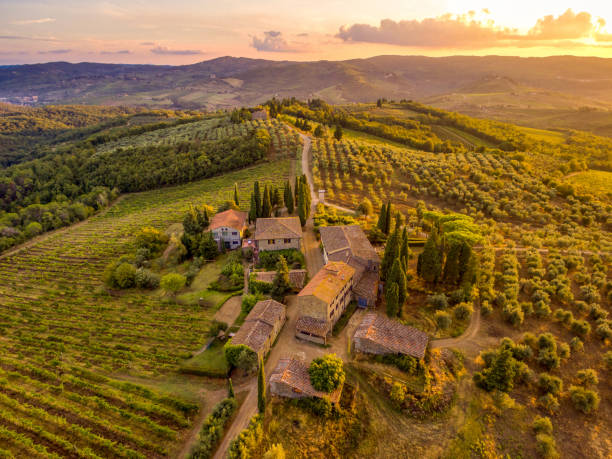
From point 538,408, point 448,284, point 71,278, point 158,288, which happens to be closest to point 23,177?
point 71,278

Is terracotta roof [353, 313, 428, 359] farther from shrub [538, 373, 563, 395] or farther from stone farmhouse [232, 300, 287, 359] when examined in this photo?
shrub [538, 373, 563, 395]

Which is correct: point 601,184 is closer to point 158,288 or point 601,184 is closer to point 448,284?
point 448,284

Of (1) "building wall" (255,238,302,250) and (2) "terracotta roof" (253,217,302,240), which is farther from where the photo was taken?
(1) "building wall" (255,238,302,250)

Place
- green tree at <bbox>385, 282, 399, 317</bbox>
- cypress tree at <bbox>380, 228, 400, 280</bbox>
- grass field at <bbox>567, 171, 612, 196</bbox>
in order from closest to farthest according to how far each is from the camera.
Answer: green tree at <bbox>385, 282, 399, 317</bbox>, cypress tree at <bbox>380, 228, 400, 280</bbox>, grass field at <bbox>567, 171, 612, 196</bbox>

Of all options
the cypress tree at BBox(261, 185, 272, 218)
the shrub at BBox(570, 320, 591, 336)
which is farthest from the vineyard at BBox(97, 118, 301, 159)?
the shrub at BBox(570, 320, 591, 336)

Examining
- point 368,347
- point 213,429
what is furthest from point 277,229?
point 213,429
